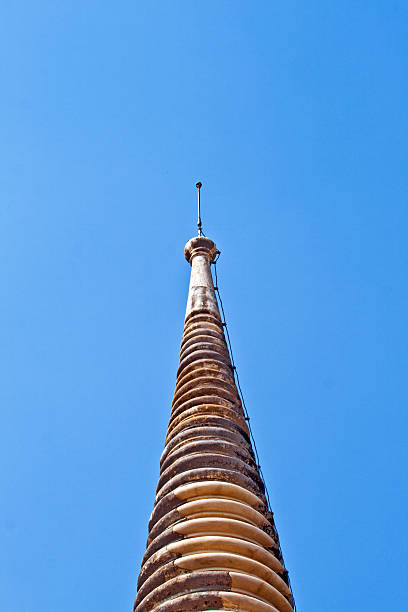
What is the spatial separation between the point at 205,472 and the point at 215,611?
1667 millimetres

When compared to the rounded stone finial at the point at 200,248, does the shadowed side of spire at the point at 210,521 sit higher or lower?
lower

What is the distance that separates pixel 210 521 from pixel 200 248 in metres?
7.64

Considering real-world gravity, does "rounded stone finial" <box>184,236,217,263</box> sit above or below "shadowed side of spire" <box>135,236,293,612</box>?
above

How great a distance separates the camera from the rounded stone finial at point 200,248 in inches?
542

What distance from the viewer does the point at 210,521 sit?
666 cm

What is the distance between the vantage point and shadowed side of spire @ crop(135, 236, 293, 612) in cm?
607

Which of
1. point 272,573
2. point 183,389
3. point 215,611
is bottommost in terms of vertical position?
point 215,611

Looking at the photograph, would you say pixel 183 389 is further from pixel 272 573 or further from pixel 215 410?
pixel 272 573

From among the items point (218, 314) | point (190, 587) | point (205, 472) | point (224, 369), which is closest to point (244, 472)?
point (205, 472)

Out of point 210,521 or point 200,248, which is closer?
point 210,521

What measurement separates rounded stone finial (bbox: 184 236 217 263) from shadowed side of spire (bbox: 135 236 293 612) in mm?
4605

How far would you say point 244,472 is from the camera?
7488mm

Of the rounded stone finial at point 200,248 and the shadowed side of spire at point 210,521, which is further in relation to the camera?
the rounded stone finial at point 200,248

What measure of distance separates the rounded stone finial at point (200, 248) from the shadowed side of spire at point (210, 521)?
15.1 feet
